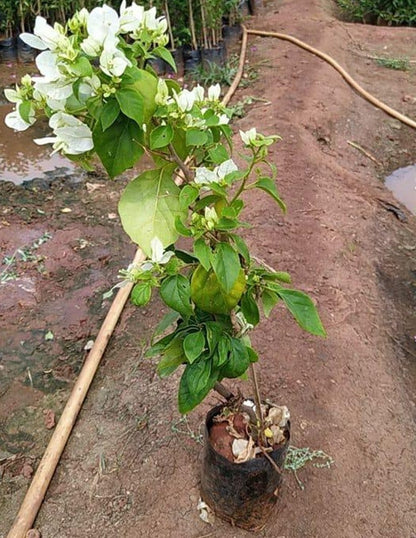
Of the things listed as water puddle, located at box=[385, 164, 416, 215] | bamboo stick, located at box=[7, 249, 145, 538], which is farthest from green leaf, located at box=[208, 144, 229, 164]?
water puddle, located at box=[385, 164, 416, 215]

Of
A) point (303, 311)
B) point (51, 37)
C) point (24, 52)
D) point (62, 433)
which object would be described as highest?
point (51, 37)

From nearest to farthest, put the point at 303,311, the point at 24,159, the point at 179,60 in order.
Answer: the point at 303,311
the point at 24,159
the point at 179,60

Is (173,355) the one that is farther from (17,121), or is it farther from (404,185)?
(404,185)

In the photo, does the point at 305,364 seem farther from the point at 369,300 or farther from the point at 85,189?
the point at 85,189

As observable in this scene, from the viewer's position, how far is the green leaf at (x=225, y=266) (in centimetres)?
122

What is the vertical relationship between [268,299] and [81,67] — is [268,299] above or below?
below

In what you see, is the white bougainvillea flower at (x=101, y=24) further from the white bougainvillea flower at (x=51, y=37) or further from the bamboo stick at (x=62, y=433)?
the bamboo stick at (x=62, y=433)

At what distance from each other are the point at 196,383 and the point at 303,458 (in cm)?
101

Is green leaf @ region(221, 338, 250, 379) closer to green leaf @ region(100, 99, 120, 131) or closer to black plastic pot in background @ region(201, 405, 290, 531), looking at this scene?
black plastic pot in background @ region(201, 405, 290, 531)

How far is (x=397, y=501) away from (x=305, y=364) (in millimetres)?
731

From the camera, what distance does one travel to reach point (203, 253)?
122 centimetres

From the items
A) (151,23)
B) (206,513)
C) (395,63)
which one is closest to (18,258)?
(206,513)

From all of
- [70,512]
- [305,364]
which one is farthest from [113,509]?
[305,364]

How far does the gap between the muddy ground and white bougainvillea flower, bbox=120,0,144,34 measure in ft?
5.64
